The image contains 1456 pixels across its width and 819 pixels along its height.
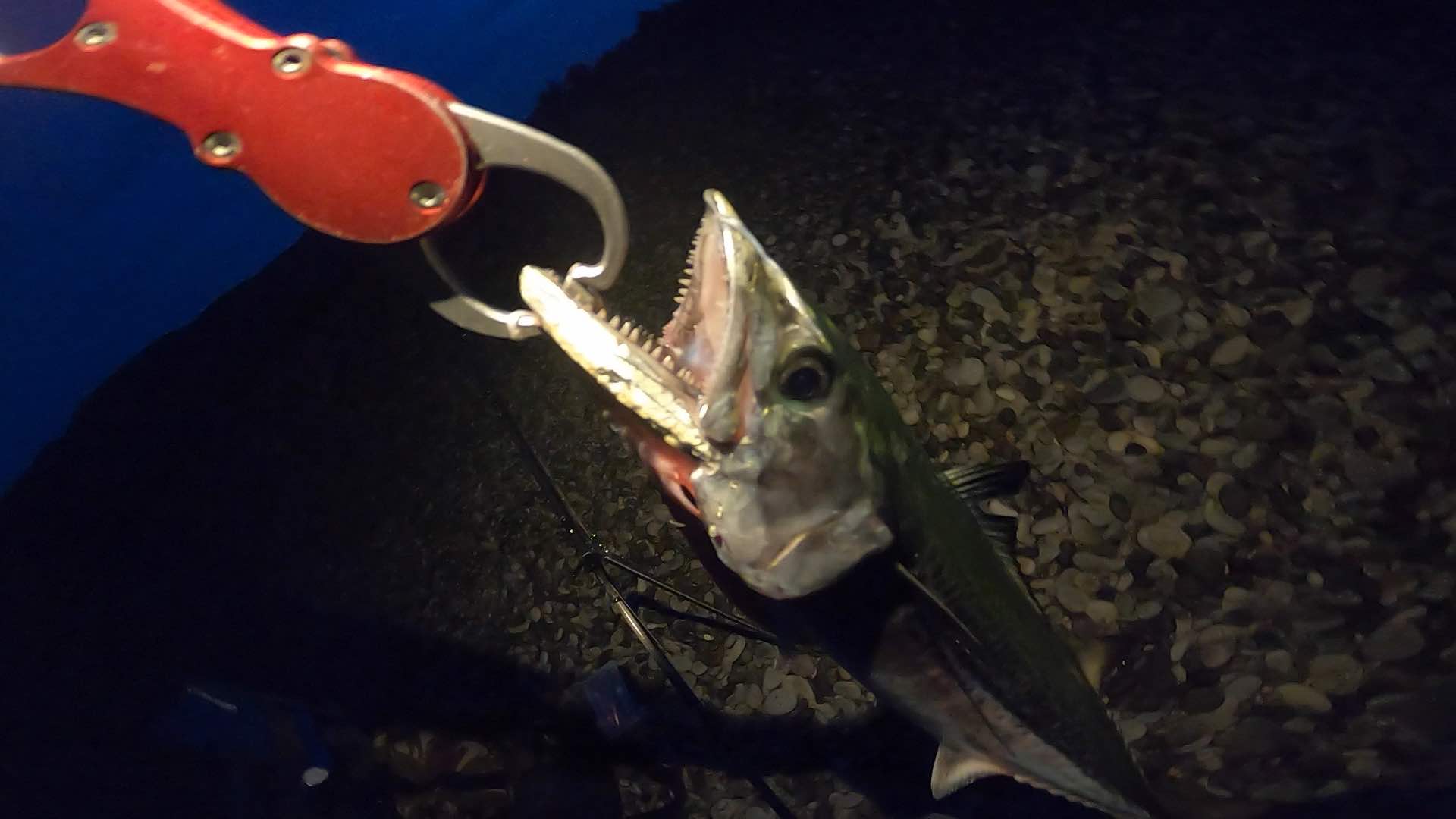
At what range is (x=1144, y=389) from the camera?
1607 millimetres

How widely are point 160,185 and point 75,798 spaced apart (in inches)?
68.0

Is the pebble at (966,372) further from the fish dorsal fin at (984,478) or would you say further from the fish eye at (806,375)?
the fish eye at (806,375)

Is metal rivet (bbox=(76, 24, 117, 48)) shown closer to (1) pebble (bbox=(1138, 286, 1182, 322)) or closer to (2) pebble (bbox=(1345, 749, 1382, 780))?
(1) pebble (bbox=(1138, 286, 1182, 322))

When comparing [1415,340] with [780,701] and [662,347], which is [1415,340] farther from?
[662,347]

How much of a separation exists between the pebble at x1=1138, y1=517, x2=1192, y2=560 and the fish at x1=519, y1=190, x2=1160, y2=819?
48 cm

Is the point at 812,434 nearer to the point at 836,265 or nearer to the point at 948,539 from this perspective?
the point at 948,539

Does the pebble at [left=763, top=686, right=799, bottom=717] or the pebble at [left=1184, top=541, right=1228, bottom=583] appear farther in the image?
the pebble at [left=763, top=686, right=799, bottom=717]

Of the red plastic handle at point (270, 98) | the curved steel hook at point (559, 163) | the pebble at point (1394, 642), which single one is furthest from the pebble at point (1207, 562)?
the red plastic handle at point (270, 98)

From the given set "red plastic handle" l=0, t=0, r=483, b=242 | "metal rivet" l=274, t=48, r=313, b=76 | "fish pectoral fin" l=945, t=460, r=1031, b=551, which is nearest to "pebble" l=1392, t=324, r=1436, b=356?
"fish pectoral fin" l=945, t=460, r=1031, b=551

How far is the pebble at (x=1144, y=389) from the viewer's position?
1.60 metres

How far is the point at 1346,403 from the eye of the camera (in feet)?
4.91

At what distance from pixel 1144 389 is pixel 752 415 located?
1.22 meters

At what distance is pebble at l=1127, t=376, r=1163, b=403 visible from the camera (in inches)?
62.9

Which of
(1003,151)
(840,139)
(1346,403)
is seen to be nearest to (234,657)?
(840,139)
